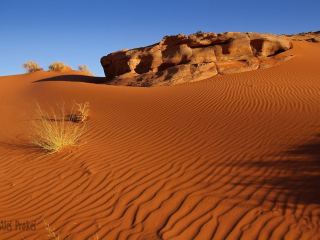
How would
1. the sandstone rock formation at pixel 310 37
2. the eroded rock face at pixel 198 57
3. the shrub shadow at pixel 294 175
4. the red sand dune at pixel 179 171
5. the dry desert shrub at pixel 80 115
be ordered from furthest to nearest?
the sandstone rock formation at pixel 310 37 → the eroded rock face at pixel 198 57 → the dry desert shrub at pixel 80 115 → the shrub shadow at pixel 294 175 → the red sand dune at pixel 179 171

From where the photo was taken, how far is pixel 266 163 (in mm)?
6262

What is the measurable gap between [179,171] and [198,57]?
11.4m

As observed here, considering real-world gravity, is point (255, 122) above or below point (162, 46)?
below

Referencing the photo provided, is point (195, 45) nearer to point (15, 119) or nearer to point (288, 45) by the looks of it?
point (288, 45)

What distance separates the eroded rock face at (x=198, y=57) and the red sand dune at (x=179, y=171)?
4145mm

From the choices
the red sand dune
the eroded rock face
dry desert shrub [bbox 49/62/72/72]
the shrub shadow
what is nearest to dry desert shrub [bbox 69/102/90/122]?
the red sand dune

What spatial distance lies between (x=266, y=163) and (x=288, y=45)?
1347 cm

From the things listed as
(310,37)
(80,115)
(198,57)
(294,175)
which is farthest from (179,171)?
(310,37)

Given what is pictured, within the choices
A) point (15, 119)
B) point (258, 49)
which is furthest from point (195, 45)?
point (15, 119)

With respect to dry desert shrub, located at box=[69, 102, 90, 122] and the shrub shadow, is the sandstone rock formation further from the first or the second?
the shrub shadow

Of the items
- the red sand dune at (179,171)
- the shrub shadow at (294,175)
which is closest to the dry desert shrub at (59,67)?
the red sand dune at (179,171)

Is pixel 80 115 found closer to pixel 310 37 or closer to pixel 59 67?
pixel 59 67

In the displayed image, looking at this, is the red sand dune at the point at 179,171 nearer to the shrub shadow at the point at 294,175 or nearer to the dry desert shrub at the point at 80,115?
the shrub shadow at the point at 294,175

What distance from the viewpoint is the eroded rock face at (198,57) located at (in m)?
16.4
